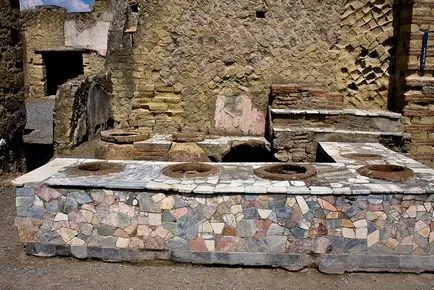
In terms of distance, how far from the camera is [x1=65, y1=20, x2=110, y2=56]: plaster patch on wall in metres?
15.0

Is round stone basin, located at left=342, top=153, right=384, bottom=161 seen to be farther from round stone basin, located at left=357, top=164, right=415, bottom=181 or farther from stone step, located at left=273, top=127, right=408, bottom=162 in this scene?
stone step, located at left=273, top=127, right=408, bottom=162

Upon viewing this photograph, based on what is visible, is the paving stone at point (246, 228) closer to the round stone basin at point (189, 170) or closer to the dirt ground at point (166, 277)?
the dirt ground at point (166, 277)

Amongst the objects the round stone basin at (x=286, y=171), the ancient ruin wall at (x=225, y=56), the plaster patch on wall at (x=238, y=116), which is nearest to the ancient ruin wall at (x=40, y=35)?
the ancient ruin wall at (x=225, y=56)

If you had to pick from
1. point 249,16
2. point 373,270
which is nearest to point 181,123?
point 249,16

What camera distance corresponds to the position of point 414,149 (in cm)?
596

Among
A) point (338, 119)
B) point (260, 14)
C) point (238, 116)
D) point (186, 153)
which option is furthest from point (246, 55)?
point (186, 153)

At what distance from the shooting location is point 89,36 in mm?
15070

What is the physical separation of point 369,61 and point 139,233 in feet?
15.5

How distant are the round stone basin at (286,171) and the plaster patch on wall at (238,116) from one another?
2.58 metres

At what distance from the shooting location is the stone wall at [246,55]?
6348mm

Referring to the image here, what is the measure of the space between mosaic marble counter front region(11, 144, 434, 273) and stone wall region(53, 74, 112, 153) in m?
3.76

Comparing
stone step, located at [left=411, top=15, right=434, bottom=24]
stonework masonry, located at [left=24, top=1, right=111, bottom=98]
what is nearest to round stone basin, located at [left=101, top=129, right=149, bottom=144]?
stone step, located at [left=411, top=15, right=434, bottom=24]

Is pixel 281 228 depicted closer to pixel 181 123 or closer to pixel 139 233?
pixel 139 233

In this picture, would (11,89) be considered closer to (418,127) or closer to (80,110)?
(80,110)
